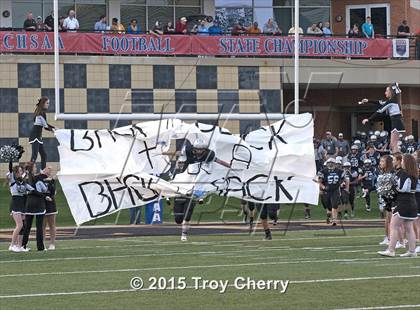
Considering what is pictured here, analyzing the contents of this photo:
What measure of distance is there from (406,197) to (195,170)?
558 cm

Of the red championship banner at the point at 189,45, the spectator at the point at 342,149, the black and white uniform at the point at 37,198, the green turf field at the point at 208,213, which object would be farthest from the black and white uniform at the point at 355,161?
the black and white uniform at the point at 37,198

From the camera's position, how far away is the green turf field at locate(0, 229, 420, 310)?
11.4 m

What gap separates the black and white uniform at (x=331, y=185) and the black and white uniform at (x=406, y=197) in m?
9.17

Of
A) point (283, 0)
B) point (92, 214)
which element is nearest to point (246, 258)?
point (92, 214)

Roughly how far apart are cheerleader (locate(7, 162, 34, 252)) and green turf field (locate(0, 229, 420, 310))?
439 mm

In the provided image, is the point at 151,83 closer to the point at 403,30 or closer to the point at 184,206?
the point at 403,30

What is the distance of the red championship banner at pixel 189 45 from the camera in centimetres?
3197

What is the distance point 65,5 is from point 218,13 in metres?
5.73

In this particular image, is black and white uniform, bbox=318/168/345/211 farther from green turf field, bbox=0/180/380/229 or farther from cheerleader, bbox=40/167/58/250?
cheerleader, bbox=40/167/58/250

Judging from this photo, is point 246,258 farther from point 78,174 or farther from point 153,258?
point 78,174

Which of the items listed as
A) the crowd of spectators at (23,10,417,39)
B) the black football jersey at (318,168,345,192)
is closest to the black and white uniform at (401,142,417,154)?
the black football jersey at (318,168,345,192)

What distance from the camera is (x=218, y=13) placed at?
39719 millimetres

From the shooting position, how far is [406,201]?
51.9 feet

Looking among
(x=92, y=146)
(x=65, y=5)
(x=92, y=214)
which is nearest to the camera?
(x=92, y=214)
